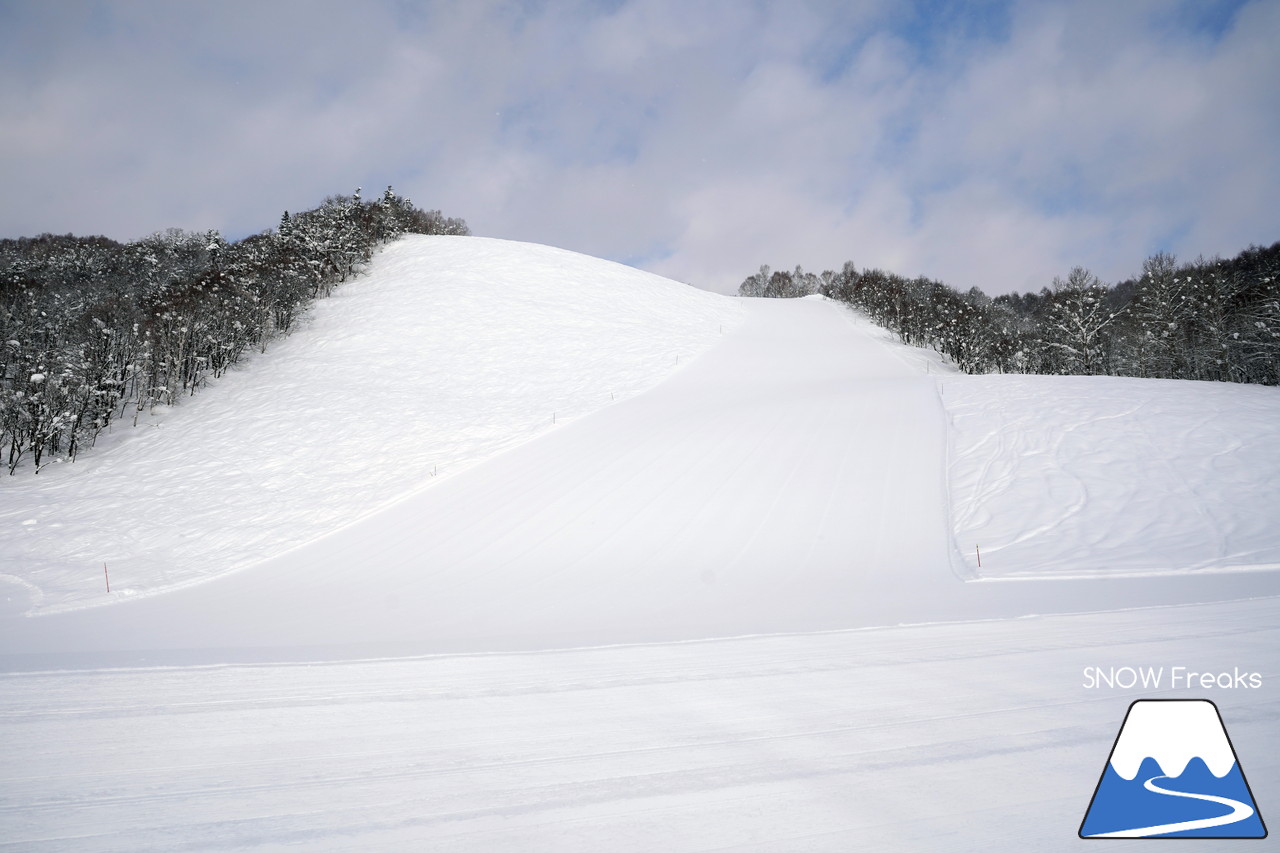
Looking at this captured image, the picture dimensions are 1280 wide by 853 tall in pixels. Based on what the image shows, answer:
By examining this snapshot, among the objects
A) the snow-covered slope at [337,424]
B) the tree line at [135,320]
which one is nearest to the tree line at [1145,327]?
the snow-covered slope at [337,424]

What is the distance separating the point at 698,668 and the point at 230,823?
11.4ft

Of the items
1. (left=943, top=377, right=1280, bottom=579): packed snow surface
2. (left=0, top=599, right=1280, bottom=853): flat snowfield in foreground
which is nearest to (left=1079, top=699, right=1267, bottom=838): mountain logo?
(left=0, top=599, right=1280, bottom=853): flat snowfield in foreground

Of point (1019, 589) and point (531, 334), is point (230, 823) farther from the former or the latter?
point (531, 334)

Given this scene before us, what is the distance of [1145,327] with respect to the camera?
106ft

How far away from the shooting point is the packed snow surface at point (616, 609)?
110 inches

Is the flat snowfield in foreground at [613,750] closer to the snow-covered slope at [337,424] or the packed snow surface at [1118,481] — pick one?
the packed snow surface at [1118,481]

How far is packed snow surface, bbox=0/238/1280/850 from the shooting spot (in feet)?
9.21

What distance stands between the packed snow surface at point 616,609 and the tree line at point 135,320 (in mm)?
1463

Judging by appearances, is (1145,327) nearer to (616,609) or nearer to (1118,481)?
(1118,481)

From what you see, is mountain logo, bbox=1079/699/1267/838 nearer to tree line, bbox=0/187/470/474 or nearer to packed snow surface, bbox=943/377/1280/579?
packed snow surface, bbox=943/377/1280/579

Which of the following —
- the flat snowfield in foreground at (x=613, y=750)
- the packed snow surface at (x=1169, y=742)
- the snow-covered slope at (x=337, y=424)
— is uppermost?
the snow-covered slope at (x=337, y=424)

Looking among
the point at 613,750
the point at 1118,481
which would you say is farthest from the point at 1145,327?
the point at 613,750

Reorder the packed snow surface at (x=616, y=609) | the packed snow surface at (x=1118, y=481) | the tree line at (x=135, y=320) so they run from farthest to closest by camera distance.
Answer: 1. the tree line at (x=135, y=320)
2. the packed snow surface at (x=1118, y=481)
3. the packed snow surface at (x=616, y=609)

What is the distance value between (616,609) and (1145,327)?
4006cm
